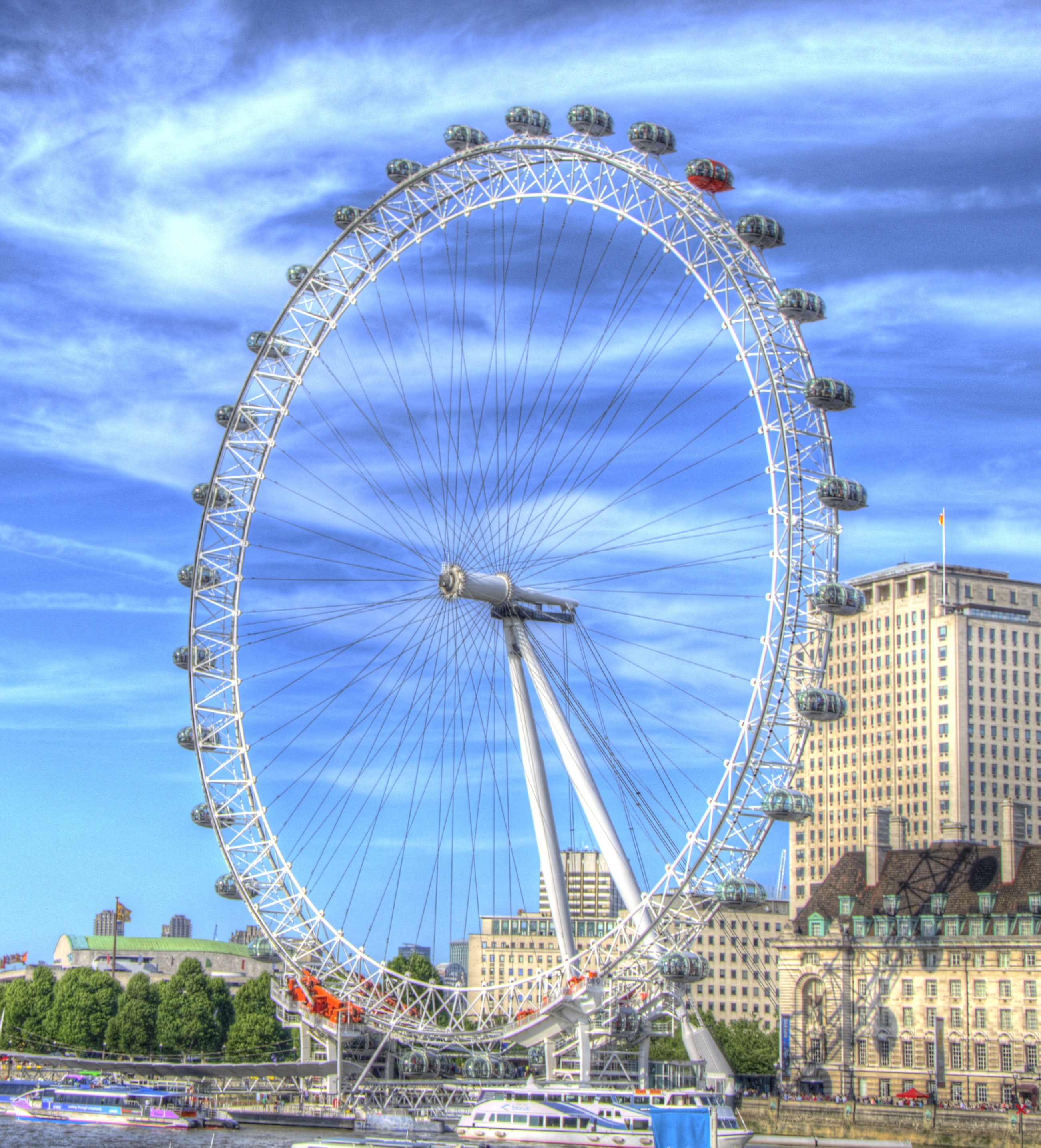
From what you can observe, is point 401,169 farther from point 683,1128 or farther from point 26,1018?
point 26,1018

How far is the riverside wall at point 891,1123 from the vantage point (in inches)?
3314

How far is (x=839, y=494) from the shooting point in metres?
71.4

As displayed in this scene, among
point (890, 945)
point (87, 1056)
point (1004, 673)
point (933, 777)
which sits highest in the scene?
point (1004, 673)

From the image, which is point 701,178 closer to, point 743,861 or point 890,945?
point 743,861

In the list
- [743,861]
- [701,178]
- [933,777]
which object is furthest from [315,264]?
[933,777]

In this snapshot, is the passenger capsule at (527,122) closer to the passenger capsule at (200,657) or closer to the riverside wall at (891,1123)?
the passenger capsule at (200,657)

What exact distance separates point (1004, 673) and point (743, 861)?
135 m

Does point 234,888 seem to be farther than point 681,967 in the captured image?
Yes

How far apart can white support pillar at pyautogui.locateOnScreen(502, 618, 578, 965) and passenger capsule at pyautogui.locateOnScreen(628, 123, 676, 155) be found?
74.3ft

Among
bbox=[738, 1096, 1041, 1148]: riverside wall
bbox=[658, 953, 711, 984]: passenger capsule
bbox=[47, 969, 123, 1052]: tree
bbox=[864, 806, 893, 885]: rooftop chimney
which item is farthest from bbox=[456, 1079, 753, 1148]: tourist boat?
bbox=[47, 969, 123, 1052]: tree

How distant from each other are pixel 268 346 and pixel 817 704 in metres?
39.1

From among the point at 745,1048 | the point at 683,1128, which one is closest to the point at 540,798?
the point at 683,1128

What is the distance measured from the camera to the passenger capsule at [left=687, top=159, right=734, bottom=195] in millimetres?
74188

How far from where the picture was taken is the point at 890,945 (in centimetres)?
10900
